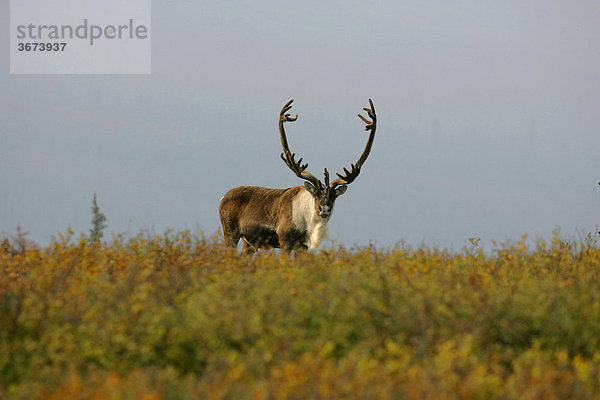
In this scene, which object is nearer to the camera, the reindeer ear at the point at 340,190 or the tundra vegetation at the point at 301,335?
the tundra vegetation at the point at 301,335

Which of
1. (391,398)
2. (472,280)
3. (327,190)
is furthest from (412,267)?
(391,398)

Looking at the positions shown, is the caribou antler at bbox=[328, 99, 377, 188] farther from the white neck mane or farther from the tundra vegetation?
the tundra vegetation

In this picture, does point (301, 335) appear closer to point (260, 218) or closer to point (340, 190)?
point (340, 190)

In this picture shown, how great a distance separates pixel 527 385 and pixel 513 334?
4.60 ft

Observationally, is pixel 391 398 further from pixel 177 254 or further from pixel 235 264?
pixel 177 254

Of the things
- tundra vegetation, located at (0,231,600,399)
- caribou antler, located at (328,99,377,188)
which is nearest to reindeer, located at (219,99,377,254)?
caribou antler, located at (328,99,377,188)

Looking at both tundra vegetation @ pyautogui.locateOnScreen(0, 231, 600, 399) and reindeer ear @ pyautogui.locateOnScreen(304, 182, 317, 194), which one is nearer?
tundra vegetation @ pyautogui.locateOnScreen(0, 231, 600, 399)

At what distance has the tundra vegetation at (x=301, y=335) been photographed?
543 cm

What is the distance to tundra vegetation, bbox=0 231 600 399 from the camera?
5434 mm

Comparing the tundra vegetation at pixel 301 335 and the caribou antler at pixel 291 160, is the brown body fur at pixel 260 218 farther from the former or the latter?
the tundra vegetation at pixel 301 335

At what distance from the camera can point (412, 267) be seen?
31.6 feet

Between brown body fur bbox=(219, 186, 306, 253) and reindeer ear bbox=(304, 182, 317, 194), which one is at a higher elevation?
reindeer ear bbox=(304, 182, 317, 194)

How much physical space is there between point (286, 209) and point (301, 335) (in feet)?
24.7

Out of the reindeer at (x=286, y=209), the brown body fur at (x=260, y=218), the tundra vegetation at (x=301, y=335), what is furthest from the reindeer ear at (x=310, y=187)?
the tundra vegetation at (x=301, y=335)
